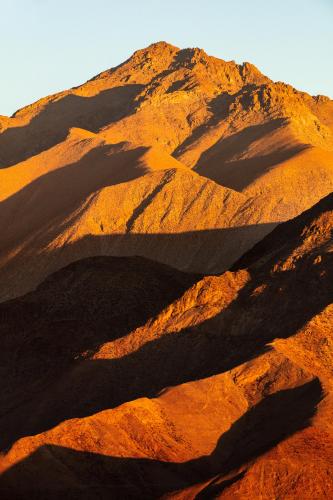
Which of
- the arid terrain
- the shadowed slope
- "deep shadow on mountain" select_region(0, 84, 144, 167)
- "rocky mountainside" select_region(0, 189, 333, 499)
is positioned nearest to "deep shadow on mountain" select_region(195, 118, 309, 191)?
the arid terrain

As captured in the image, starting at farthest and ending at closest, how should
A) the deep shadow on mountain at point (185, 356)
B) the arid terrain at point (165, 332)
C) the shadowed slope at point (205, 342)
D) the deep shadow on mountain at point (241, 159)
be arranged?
the deep shadow on mountain at point (241, 159) < the deep shadow on mountain at point (185, 356) < the shadowed slope at point (205, 342) < the arid terrain at point (165, 332)

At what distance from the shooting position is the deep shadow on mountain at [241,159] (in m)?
97.6

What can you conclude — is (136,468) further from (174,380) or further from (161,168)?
(161,168)

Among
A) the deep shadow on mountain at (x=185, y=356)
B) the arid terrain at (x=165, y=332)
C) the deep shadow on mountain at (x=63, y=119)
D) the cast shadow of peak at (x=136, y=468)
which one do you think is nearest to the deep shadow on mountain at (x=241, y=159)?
the arid terrain at (x=165, y=332)

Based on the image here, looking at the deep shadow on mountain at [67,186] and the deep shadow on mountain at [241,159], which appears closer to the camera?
the deep shadow on mountain at [67,186]

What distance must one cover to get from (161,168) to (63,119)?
174 feet

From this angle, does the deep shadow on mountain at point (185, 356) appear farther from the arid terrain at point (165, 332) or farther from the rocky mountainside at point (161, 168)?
the rocky mountainside at point (161, 168)

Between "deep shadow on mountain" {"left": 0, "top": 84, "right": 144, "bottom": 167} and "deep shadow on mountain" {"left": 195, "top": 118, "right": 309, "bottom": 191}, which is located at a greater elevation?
"deep shadow on mountain" {"left": 0, "top": 84, "right": 144, "bottom": 167}

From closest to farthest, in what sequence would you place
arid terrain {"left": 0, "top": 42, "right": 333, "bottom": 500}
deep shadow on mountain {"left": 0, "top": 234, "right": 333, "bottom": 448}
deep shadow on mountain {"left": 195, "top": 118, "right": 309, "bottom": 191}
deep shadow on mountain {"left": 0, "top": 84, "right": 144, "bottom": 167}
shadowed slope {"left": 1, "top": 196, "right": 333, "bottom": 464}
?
arid terrain {"left": 0, "top": 42, "right": 333, "bottom": 500} < shadowed slope {"left": 1, "top": 196, "right": 333, "bottom": 464} < deep shadow on mountain {"left": 0, "top": 234, "right": 333, "bottom": 448} < deep shadow on mountain {"left": 195, "top": 118, "right": 309, "bottom": 191} < deep shadow on mountain {"left": 0, "top": 84, "right": 144, "bottom": 167}

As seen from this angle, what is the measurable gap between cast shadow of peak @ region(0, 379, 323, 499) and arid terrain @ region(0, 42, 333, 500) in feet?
0.18

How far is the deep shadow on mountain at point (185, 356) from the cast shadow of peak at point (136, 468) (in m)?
4.23

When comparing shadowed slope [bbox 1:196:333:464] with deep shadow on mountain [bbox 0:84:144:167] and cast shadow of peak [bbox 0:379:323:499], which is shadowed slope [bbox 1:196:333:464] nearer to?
cast shadow of peak [bbox 0:379:323:499]

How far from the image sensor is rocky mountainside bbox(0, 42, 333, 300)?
77.7 metres

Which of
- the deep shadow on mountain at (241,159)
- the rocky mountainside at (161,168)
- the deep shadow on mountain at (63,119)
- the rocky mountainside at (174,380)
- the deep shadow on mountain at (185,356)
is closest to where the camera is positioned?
the rocky mountainside at (174,380)
